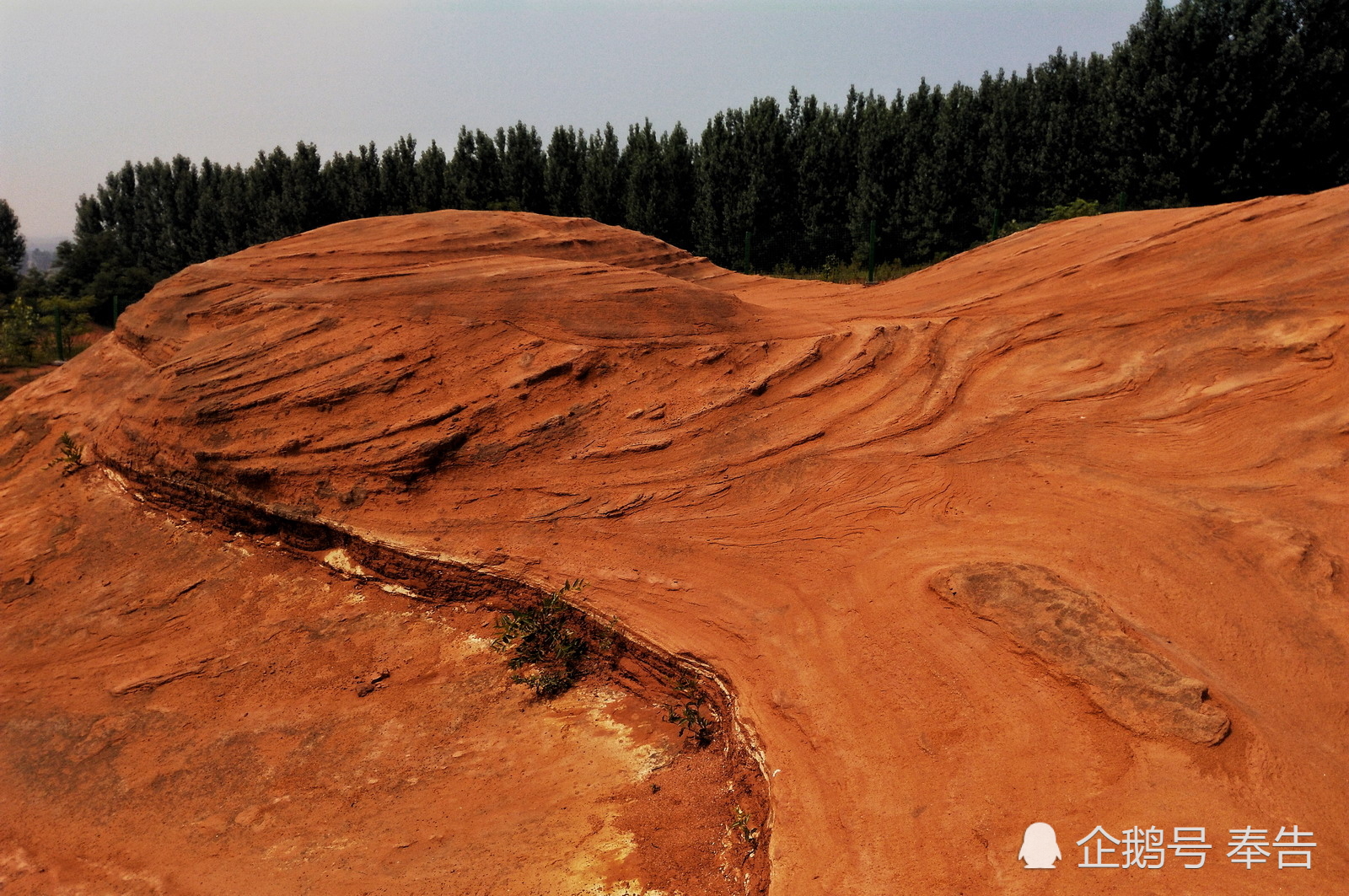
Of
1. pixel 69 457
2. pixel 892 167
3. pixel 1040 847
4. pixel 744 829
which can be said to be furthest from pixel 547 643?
pixel 892 167

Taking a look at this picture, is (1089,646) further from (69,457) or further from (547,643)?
(69,457)

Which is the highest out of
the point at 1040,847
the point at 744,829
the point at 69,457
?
the point at 69,457

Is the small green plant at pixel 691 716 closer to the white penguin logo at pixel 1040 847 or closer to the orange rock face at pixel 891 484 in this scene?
the orange rock face at pixel 891 484

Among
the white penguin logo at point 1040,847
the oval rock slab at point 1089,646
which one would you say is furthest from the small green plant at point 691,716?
the white penguin logo at point 1040,847

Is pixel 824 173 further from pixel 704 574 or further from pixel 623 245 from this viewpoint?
pixel 704 574

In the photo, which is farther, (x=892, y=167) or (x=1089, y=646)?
(x=892, y=167)

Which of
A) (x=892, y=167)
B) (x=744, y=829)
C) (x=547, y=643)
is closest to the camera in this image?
(x=744, y=829)

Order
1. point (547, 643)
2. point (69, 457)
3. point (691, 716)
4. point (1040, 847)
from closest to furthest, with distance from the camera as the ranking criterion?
point (1040, 847), point (691, 716), point (547, 643), point (69, 457)

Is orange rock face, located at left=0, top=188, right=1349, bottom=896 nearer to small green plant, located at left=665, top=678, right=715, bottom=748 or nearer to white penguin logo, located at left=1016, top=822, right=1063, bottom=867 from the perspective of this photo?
white penguin logo, located at left=1016, top=822, right=1063, bottom=867
